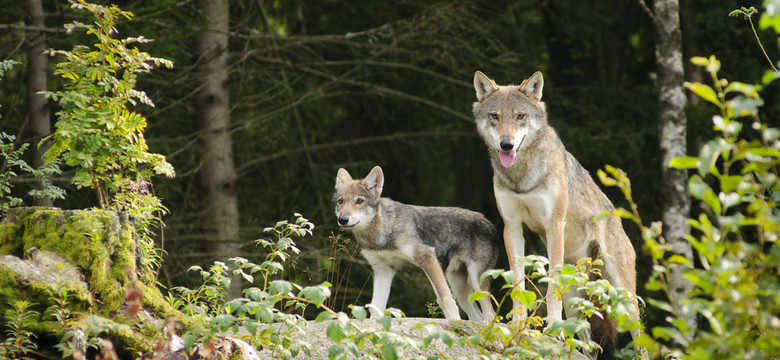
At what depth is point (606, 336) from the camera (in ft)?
22.8

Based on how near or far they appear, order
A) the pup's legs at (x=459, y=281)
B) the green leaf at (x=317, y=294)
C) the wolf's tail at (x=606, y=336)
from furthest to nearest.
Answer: the pup's legs at (x=459, y=281) < the wolf's tail at (x=606, y=336) < the green leaf at (x=317, y=294)

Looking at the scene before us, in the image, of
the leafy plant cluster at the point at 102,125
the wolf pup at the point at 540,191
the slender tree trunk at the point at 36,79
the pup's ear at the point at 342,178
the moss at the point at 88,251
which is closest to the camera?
the moss at the point at 88,251

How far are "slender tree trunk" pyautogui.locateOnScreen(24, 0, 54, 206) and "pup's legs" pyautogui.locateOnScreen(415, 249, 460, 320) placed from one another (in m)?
4.54

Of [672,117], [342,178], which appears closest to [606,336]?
[342,178]

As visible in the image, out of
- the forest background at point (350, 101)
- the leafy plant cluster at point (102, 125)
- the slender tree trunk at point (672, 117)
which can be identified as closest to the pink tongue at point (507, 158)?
the leafy plant cluster at point (102, 125)

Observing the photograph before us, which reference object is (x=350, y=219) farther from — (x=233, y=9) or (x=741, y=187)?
(x=233, y=9)

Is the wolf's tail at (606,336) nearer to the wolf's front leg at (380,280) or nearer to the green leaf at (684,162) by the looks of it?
the wolf's front leg at (380,280)

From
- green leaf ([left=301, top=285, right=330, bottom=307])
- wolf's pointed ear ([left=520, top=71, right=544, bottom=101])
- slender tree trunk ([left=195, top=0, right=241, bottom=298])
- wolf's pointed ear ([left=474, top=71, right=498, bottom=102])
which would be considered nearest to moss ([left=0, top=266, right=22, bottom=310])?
green leaf ([left=301, top=285, right=330, bottom=307])

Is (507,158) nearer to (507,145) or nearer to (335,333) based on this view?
(507,145)

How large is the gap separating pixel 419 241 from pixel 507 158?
1.44 m

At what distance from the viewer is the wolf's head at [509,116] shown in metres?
6.14

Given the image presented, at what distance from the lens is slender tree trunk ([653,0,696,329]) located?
10688mm

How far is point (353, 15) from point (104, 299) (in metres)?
10.7

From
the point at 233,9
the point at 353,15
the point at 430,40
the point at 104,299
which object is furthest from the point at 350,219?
the point at 353,15
